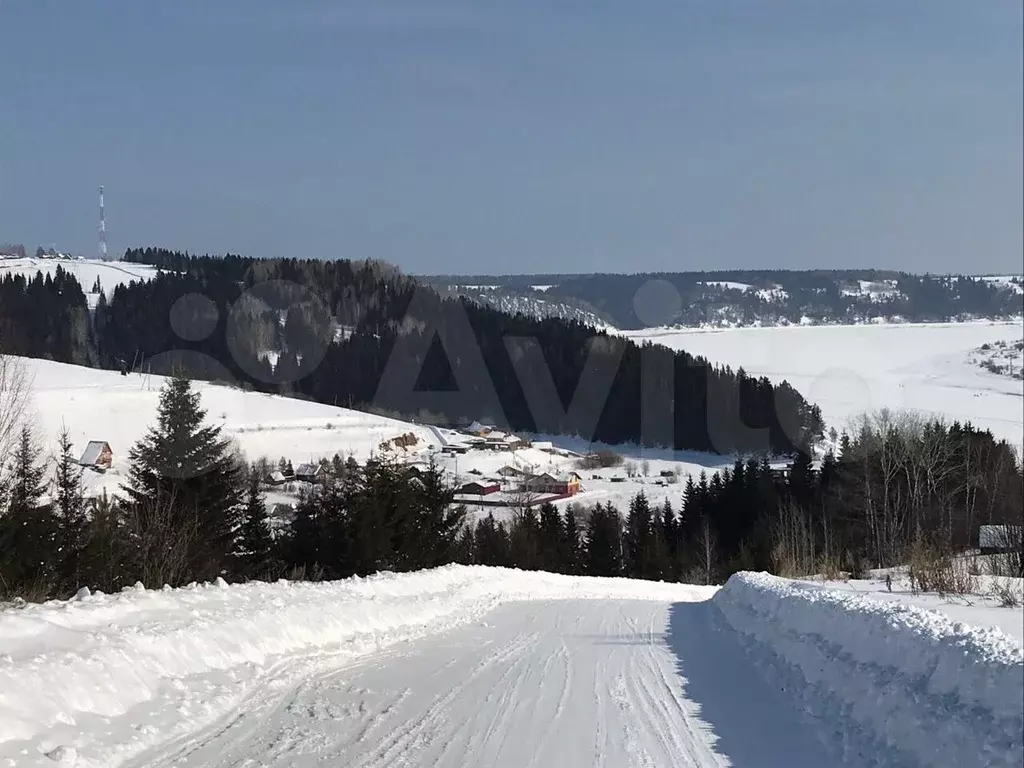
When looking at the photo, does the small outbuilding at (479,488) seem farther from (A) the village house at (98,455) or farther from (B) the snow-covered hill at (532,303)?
(B) the snow-covered hill at (532,303)

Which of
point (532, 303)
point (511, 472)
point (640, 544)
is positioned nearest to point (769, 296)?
point (532, 303)

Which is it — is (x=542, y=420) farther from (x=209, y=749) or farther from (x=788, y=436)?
(x=209, y=749)

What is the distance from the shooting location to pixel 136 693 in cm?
644

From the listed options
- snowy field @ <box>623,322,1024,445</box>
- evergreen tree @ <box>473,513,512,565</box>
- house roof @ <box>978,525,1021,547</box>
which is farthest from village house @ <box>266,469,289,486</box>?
snowy field @ <box>623,322,1024,445</box>

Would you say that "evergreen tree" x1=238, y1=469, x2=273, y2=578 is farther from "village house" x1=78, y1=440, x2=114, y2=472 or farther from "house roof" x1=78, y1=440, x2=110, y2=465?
"house roof" x1=78, y1=440, x2=110, y2=465

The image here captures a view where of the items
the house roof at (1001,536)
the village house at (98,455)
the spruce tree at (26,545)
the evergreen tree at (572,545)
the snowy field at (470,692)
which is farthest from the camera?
the village house at (98,455)

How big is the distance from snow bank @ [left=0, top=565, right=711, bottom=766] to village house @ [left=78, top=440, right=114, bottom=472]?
47619mm

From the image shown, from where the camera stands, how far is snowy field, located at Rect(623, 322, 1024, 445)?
82875 mm

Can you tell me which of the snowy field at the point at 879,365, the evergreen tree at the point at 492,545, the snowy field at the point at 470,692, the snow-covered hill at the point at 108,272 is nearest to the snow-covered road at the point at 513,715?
the snowy field at the point at 470,692

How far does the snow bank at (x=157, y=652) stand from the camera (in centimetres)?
547

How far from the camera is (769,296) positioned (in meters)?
172

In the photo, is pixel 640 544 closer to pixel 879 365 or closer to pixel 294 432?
pixel 294 432

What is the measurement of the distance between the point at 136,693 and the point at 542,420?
10898 centimetres

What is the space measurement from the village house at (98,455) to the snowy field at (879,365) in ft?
183
